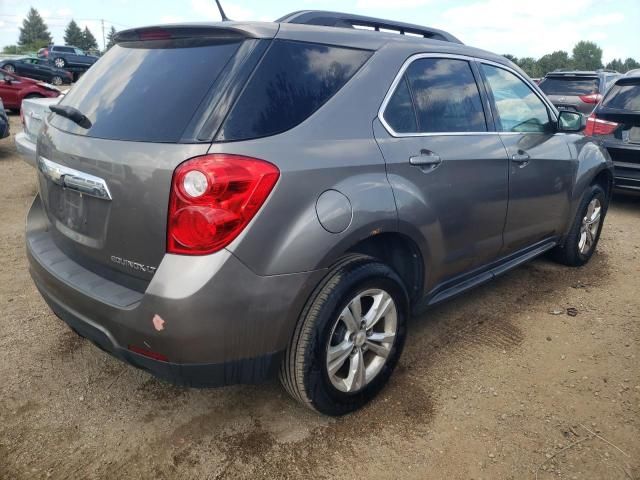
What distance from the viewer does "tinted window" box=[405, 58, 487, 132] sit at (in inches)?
107

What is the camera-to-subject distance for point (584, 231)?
14.8 ft

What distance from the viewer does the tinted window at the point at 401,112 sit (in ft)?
8.22

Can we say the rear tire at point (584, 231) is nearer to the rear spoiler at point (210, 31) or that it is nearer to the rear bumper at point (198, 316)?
the rear bumper at point (198, 316)

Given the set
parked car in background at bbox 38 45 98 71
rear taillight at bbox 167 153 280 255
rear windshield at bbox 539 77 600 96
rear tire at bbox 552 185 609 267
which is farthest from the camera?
parked car in background at bbox 38 45 98 71

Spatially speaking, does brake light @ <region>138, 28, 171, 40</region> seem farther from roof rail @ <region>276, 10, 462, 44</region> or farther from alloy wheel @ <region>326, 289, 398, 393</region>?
alloy wheel @ <region>326, 289, 398, 393</region>

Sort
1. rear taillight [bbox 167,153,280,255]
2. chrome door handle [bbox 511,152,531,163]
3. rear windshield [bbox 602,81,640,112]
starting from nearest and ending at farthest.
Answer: rear taillight [bbox 167,153,280,255] → chrome door handle [bbox 511,152,531,163] → rear windshield [bbox 602,81,640,112]

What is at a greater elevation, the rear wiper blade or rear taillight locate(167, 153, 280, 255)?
the rear wiper blade

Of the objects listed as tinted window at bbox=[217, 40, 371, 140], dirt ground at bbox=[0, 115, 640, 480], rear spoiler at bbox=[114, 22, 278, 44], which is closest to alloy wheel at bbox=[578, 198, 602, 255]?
dirt ground at bbox=[0, 115, 640, 480]

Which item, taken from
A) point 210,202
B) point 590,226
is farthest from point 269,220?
point 590,226

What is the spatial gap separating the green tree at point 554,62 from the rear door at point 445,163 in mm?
66256

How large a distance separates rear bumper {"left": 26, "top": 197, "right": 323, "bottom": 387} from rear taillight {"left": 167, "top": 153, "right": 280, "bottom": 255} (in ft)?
0.19

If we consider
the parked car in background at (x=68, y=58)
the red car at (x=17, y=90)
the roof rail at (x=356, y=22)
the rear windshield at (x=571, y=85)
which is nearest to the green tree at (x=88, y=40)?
the parked car in background at (x=68, y=58)

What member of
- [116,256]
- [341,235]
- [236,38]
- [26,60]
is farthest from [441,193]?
[26,60]

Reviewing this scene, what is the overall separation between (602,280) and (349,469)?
3.18 m
